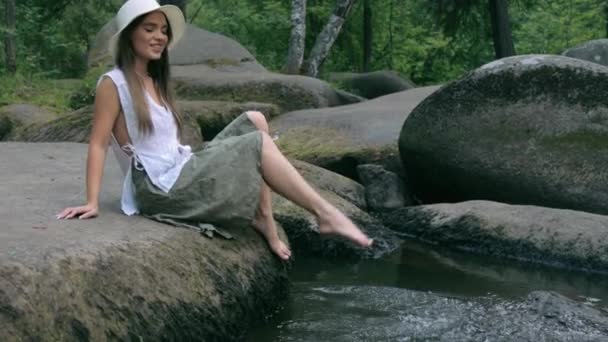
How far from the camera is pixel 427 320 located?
15.4 feet

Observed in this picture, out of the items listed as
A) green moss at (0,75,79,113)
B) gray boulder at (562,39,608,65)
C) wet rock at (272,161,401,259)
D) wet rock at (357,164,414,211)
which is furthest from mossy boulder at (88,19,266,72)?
wet rock at (272,161,401,259)

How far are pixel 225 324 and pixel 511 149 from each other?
4.33 metres

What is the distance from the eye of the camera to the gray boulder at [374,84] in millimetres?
17734

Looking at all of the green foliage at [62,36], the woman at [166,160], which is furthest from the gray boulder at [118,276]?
the green foliage at [62,36]

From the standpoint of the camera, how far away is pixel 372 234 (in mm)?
6957

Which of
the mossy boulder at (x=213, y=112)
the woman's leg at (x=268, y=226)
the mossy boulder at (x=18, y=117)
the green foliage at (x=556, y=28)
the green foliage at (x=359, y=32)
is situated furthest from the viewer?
the green foliage at (x=556, y=28)

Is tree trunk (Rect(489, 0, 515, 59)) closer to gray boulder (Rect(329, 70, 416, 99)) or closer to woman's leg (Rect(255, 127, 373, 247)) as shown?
gray boulder (Rect(329, 70, 416, 99))

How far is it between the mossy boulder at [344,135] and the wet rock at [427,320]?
378cm

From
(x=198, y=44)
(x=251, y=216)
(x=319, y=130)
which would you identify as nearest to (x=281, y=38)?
(x=198, y=44)

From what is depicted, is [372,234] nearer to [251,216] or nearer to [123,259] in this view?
[251,216]

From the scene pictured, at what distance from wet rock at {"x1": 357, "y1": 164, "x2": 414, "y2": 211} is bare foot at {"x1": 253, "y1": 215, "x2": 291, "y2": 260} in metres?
3.29

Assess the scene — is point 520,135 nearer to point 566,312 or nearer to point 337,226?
point 566,312

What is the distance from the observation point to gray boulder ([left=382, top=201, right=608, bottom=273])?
251 inches

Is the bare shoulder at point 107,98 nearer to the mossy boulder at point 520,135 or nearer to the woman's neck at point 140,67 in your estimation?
the woman's neck at point 140,67
